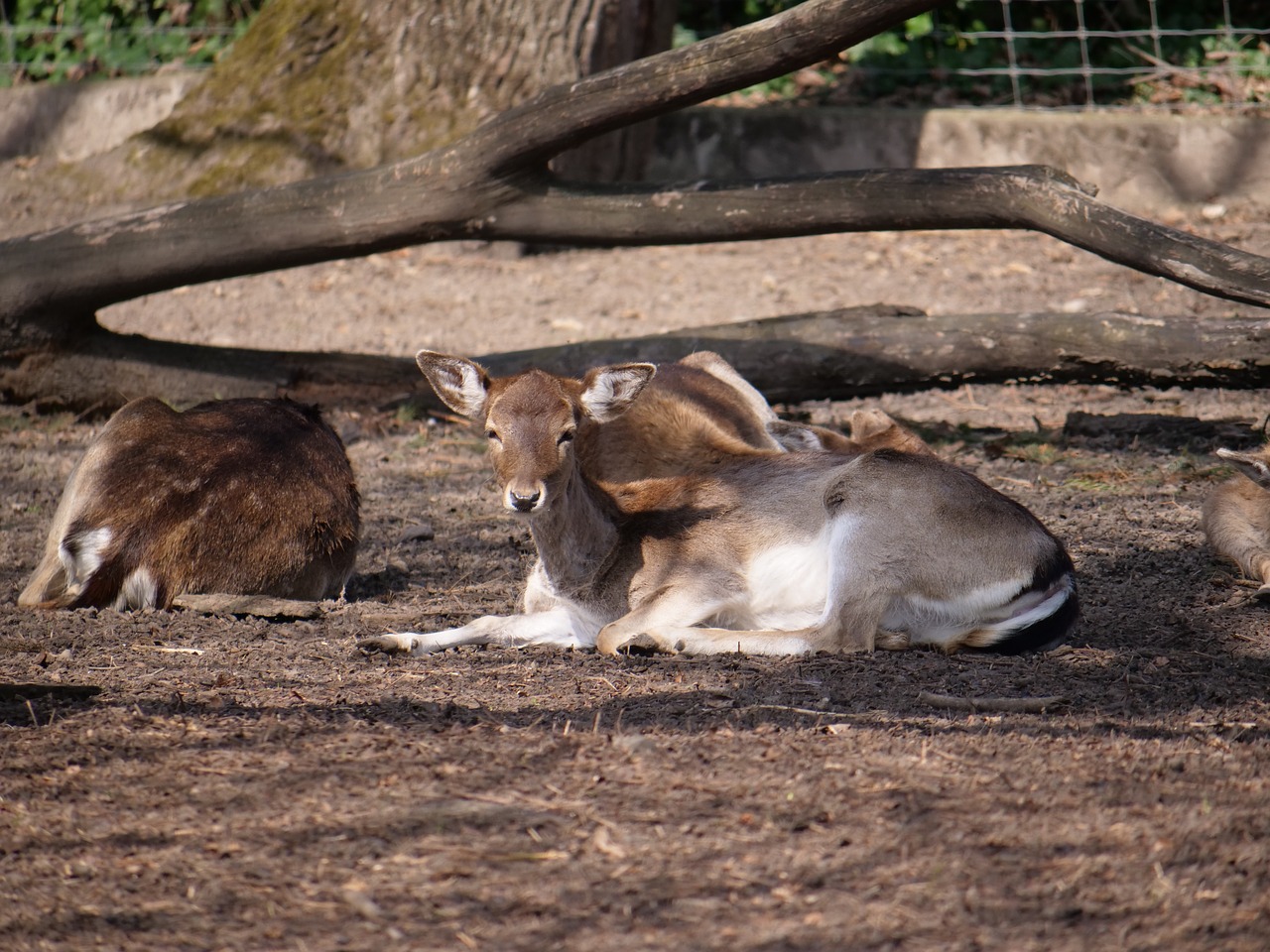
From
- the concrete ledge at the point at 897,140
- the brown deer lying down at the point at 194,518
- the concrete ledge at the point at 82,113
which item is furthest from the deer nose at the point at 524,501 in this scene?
the concrete ledge at the point at 82,113

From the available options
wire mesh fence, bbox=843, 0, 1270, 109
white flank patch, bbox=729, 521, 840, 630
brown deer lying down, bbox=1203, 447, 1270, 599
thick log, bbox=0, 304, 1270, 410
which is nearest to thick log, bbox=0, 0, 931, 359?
thick log, bbox=0, 304, 1270, 410

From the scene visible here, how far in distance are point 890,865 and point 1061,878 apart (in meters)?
0.36

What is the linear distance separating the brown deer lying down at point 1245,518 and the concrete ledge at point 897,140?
6.09 meters

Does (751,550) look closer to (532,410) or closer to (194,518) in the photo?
(532,410)

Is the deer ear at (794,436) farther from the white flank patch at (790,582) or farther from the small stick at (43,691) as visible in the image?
the small stick at (43,691)

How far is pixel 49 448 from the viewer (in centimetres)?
786

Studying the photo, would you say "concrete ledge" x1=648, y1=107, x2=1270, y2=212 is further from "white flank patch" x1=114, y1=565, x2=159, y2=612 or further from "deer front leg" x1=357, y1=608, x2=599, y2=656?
"white flank patch" x1=114, y1=565, x2=159, y2=612

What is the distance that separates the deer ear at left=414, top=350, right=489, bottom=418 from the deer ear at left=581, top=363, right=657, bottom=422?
392 millimetres

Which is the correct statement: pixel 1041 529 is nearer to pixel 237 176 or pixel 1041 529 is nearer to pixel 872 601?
pixel 872 601

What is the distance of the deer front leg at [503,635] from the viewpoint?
495 cm

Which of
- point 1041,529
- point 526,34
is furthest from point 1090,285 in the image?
point 1041,529

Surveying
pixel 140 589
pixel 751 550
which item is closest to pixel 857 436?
pixel 751 550

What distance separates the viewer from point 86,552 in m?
5.31

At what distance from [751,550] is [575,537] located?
68 centimetres
